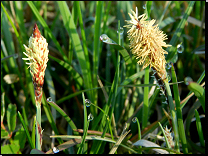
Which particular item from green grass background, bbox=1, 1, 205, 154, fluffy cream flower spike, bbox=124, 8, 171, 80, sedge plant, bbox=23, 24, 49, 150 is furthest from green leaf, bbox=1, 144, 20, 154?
fluffy cream flower spike, bbox=124, 8, 171, 80

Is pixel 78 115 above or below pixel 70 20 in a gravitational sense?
below

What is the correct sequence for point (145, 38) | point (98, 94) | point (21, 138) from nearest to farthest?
point (145, 38) < point (21, 138) < point (98, 94)

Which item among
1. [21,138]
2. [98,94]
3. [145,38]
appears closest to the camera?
[145,38]

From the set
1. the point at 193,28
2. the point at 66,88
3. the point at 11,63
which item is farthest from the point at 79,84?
the point at 193,28

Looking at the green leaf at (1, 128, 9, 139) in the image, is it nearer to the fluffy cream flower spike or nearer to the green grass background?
the green grass background

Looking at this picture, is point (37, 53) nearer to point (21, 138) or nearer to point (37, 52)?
point (37, 52)

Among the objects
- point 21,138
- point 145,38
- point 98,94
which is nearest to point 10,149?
point 21,138

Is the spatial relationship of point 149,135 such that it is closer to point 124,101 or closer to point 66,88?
point 124,101

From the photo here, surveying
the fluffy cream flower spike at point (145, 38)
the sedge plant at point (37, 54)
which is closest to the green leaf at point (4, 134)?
the sedge plant at point (37, 54)

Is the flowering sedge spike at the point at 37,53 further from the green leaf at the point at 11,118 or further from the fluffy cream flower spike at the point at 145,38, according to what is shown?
the green leaf at the point at 11,118

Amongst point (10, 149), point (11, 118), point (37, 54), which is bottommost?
point (10, 149)

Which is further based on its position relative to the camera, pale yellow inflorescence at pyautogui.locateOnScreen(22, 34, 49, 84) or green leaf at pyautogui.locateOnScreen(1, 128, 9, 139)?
green leaf at pyautogui.locateOnScreen(1, 128, 9, 139)
